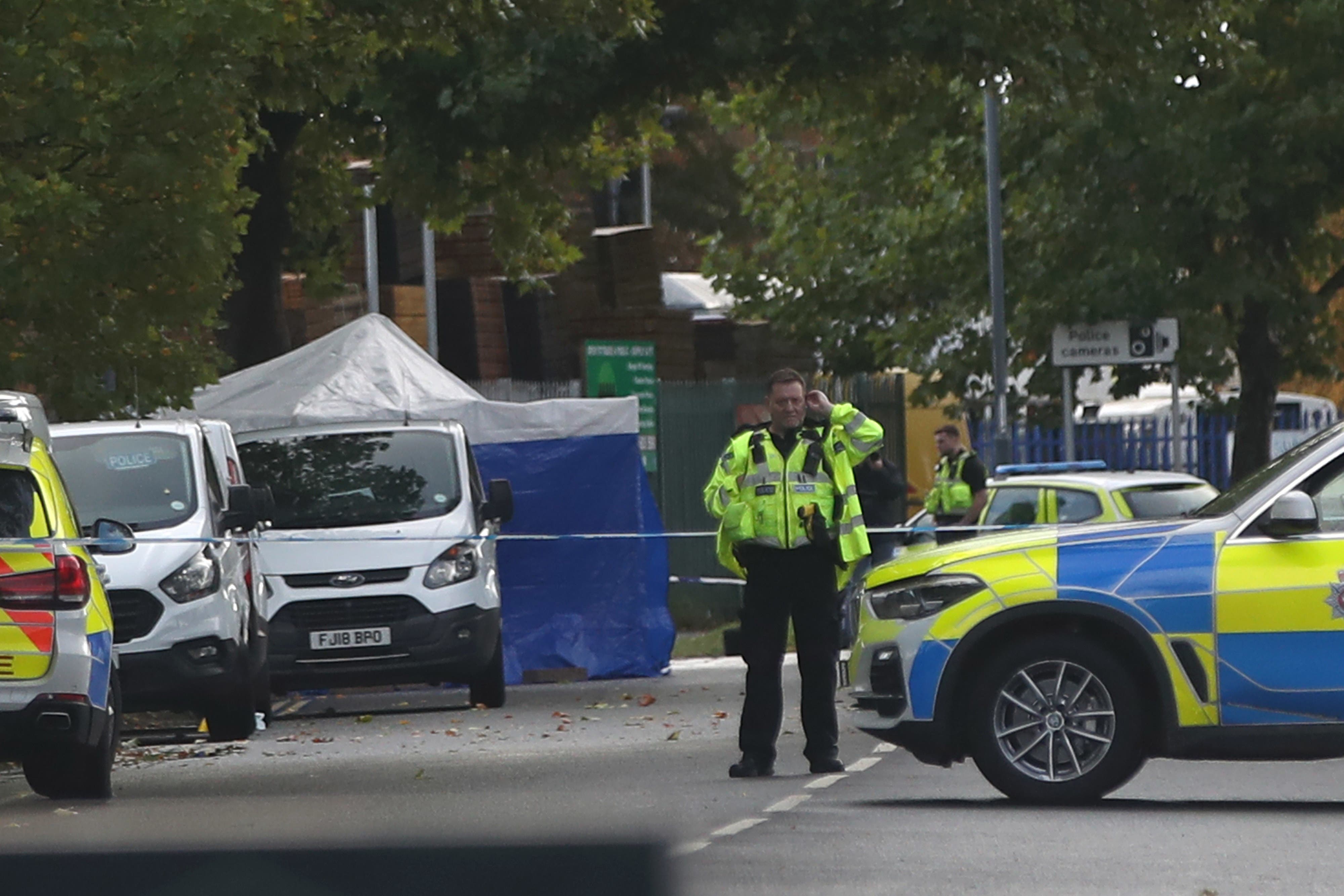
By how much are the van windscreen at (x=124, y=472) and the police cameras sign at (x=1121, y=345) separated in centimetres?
1022

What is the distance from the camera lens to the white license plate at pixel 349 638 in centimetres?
1684

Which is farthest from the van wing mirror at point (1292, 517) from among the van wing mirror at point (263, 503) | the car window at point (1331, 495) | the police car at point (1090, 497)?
the van wing mirror at point (263, 503)

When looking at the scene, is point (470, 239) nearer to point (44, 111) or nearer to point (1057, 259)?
point (1057, 259)

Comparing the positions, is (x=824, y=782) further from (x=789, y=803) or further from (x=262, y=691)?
(x=262, y=691)

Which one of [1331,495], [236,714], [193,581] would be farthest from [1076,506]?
[1331,495]

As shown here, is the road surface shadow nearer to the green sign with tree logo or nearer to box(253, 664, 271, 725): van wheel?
box(253, 664, 271, 725): van wheel

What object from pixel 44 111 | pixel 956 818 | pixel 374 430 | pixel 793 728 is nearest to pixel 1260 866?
pixel 956 818

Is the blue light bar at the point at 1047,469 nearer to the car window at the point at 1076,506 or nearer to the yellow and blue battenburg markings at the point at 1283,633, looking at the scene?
the car window at the point at 1076,506

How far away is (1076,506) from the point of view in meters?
16.7

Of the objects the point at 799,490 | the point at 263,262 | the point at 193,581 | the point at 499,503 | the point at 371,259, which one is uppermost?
the point at 371,259

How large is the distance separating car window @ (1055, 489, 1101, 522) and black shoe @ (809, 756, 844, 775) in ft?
17.2

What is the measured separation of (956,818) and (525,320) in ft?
76.1

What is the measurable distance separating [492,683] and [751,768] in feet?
20.4

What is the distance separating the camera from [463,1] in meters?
17.3
